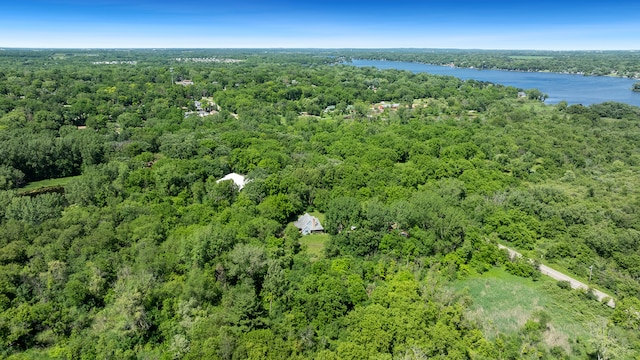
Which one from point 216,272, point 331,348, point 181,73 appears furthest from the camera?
point 181,73

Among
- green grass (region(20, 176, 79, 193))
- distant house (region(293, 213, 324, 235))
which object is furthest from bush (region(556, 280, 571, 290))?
green grass (region(20, 176, 79, 193))

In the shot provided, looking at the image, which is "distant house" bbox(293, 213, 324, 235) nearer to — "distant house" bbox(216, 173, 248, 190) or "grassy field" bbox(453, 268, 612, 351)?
"distant house" bbox(216, 173, 248, 190)

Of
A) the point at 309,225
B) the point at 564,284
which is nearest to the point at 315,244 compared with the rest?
the point at 309,225

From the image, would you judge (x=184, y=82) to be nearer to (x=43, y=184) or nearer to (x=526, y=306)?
(x=43, y=184)

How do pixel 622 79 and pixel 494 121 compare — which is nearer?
pixel 494 121

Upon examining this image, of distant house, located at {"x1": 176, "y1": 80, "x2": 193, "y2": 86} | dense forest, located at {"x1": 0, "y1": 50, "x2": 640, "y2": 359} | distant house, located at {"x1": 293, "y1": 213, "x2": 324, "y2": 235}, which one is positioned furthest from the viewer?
distant house, located at {"x1": 176, "y1": 80, "x2": 193, "y2": 86}

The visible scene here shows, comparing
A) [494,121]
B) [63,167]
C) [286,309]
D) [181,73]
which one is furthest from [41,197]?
[181,73]

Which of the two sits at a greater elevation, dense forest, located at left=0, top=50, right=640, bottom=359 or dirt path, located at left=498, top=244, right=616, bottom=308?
dense forest, located at left=0, top=50, right=640, bottom=359

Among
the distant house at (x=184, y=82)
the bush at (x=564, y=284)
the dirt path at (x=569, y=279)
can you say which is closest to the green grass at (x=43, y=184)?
the dirt path at (x=569, y=279)

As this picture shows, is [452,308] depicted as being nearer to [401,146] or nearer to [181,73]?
[401,146]
